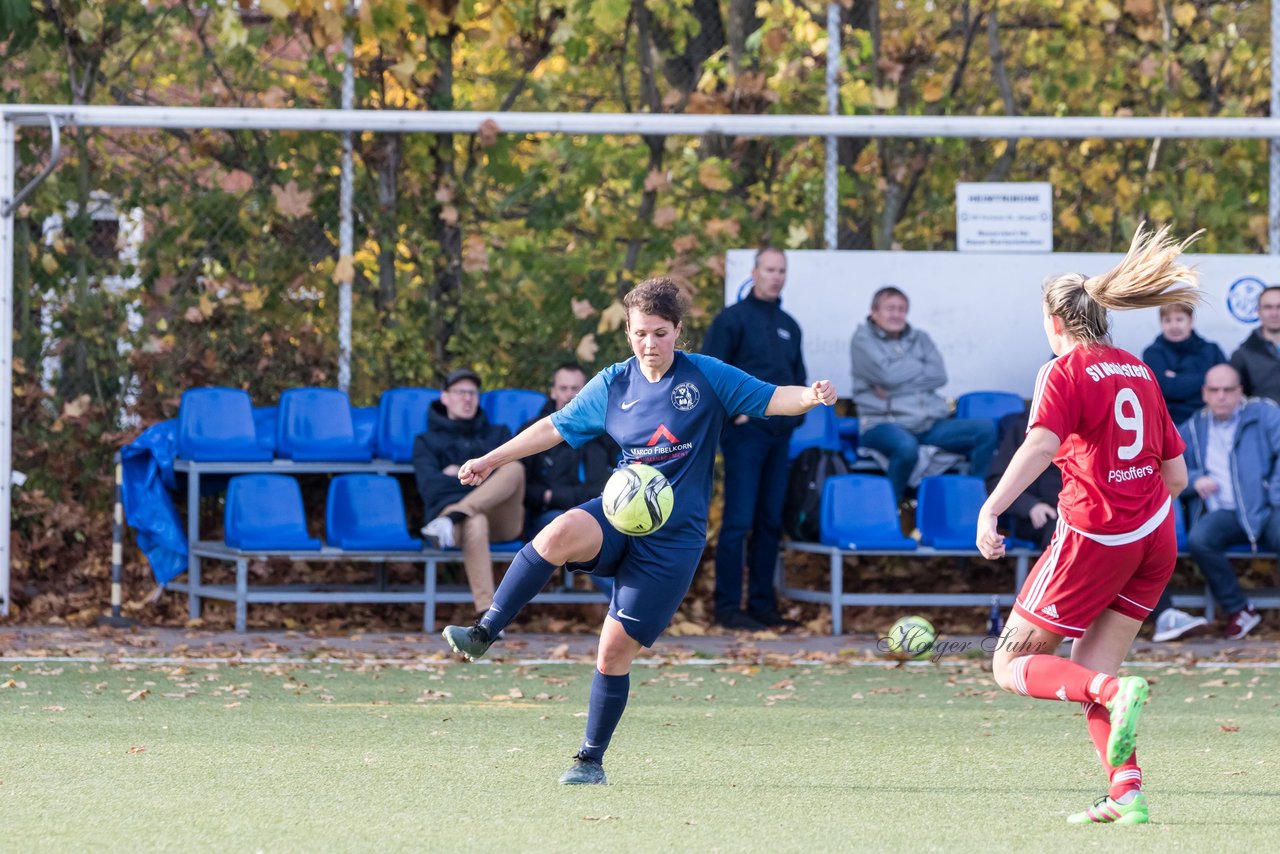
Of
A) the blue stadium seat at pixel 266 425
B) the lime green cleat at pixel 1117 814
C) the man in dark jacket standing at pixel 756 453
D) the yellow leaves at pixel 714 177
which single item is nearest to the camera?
the lime green cleat at pixel 1117 814

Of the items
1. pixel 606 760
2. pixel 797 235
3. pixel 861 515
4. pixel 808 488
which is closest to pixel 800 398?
pixel 606 760

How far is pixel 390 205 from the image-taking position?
11.9m

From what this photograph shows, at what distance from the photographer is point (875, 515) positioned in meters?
10.7

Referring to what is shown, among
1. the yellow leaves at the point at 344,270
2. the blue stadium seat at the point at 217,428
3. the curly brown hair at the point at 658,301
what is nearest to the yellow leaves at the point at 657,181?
the yellow leaves at the point at 344,270

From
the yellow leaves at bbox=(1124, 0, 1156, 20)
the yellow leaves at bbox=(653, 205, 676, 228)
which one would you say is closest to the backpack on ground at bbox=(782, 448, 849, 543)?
the yellow leaves at bbox=(653, 205, 676, 228)

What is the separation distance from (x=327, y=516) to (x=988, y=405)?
4085mm

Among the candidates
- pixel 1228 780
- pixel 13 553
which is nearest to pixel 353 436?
pixel 13 553

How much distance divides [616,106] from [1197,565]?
544 cm

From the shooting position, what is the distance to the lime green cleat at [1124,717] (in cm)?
502

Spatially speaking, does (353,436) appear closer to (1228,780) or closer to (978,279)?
(978,279)

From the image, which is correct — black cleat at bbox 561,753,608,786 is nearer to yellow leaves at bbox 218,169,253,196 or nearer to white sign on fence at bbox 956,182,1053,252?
white sign on fence at bbox 956,182,1053,252

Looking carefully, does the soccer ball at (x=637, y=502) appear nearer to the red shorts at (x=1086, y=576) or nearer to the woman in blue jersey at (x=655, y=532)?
the woman in blue jersey at (x=655, y=532)

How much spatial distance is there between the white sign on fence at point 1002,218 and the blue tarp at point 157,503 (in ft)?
16.6

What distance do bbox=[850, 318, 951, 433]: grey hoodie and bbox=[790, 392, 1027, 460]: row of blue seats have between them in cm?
23
